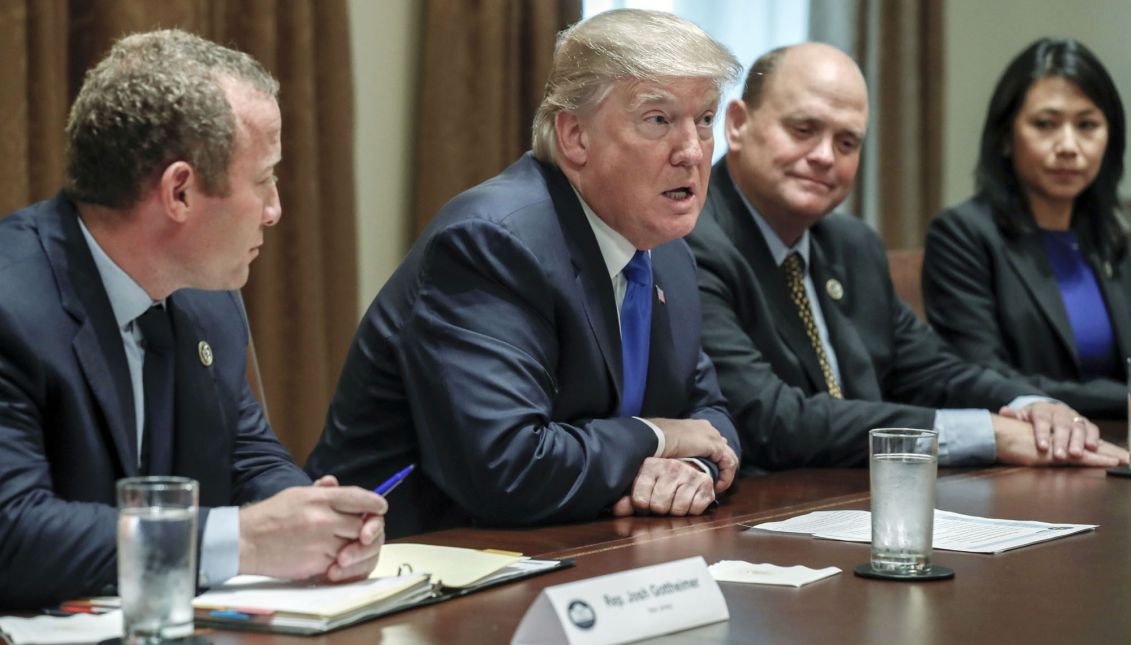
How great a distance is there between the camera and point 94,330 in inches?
73.5

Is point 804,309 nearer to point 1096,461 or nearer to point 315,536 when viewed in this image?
point 1096,461

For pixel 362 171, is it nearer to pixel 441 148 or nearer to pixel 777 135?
pixel 441 148

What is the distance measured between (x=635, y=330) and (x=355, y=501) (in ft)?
3.19

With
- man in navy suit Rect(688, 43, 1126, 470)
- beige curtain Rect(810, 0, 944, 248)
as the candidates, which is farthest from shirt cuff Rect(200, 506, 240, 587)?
beige curtain Rect(810, 0, 944, 248)

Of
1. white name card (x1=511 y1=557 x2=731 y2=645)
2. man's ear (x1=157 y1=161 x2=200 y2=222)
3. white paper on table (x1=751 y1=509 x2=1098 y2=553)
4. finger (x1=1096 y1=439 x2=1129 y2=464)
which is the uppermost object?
man's ear (x1=157 y1=161 x2=200 y2=222)

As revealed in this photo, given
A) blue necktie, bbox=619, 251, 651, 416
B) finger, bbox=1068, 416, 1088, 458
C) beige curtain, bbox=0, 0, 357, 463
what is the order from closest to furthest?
blue necktie, bbox=619, 251, 651, 416 < finger, bbox=1068, 416, 1088, 458 < beige curtain, bbox=0, 0, 357, 463

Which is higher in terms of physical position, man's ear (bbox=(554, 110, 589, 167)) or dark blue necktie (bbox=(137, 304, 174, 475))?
man's ear (bbox=(554, 110, 589, 167))

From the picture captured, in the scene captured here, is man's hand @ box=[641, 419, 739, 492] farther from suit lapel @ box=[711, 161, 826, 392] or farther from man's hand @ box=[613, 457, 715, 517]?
suit lapel @ box=[711, 161, 826, 392]

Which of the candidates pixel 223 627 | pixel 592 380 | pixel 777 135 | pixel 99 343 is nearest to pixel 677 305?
pixel 592 380

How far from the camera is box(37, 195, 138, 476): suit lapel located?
6.07ft

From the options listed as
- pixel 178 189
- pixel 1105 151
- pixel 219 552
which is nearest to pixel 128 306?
pixel 178 189

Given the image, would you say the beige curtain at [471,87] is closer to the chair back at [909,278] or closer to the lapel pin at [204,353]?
the chair back at [909,278]

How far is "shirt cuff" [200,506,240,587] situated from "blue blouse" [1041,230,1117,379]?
281 cm

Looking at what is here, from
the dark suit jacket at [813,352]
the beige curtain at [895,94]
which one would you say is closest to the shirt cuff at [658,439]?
the dark suit jacket at [813,352]
